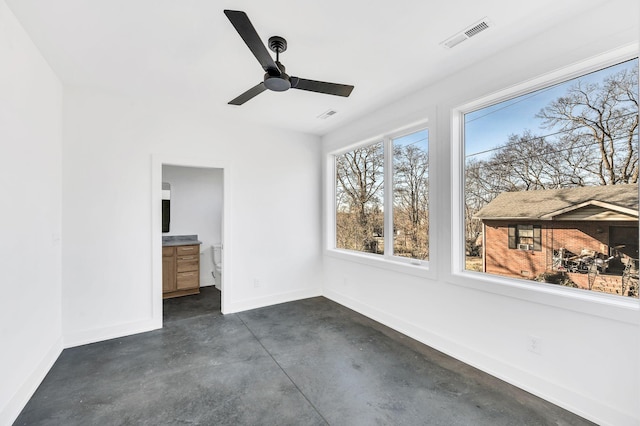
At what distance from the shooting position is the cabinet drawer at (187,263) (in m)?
4.72

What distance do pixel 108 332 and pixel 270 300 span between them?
1.94 meters

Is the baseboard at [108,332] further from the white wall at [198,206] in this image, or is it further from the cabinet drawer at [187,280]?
the white wall at [198,206]

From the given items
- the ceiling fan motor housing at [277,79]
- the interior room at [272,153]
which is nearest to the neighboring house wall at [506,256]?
the interior room at [272,153]

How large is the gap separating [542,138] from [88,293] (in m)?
4.54

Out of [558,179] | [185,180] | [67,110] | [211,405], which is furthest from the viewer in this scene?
[185,180]

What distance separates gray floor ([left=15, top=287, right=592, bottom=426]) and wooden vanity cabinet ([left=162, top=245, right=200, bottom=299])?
144 cm

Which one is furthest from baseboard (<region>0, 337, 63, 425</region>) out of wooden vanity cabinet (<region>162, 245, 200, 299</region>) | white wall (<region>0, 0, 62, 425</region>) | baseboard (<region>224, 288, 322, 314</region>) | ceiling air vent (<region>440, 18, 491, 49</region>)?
ceiling air vent (<region>440, 18, 491, 49</region>)

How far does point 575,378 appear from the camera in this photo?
1992 mm

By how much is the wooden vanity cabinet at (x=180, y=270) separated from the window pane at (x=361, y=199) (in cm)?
241

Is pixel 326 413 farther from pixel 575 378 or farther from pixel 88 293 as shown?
pixel 88 293

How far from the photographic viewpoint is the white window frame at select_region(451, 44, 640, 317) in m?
1.90

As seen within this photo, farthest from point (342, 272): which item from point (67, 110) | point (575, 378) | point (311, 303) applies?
point (67, 110)

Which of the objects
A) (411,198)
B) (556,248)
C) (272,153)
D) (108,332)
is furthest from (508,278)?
(108,332)

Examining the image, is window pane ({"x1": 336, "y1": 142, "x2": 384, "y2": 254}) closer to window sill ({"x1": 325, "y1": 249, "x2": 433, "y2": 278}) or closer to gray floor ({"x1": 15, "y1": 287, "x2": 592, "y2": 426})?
window sill ({"x1": 325, "y1": 249, "x2": 433, "y2": 278})
